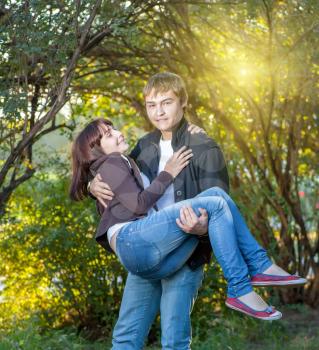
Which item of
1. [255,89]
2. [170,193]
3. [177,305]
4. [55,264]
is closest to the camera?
[177,305]

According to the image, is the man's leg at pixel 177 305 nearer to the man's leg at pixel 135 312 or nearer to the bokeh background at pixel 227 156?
the man's leg at pixel 135 312

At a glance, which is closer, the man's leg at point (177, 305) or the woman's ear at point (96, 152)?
the man's leg at point (177, 305)

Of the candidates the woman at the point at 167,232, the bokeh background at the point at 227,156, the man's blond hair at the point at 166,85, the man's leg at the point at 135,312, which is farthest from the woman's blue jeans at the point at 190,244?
the bokeh background at the point at 227,156

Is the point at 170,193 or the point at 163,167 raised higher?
the point at 163,167

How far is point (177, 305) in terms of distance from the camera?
345 centimetres

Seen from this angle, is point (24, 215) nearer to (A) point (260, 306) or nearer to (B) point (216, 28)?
(B) point (216, 28)

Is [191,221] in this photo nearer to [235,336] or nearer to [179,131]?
[179,131]

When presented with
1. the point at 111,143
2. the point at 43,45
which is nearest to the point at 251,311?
the point at 111,143

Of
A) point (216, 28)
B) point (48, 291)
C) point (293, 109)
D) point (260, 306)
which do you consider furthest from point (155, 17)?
point (260, 306)

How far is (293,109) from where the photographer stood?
7.18 meters

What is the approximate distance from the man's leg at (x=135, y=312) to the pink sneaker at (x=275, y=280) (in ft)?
1.73

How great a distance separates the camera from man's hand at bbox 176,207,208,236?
3.19m

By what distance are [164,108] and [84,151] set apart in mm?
456

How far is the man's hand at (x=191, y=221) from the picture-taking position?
3.19m
